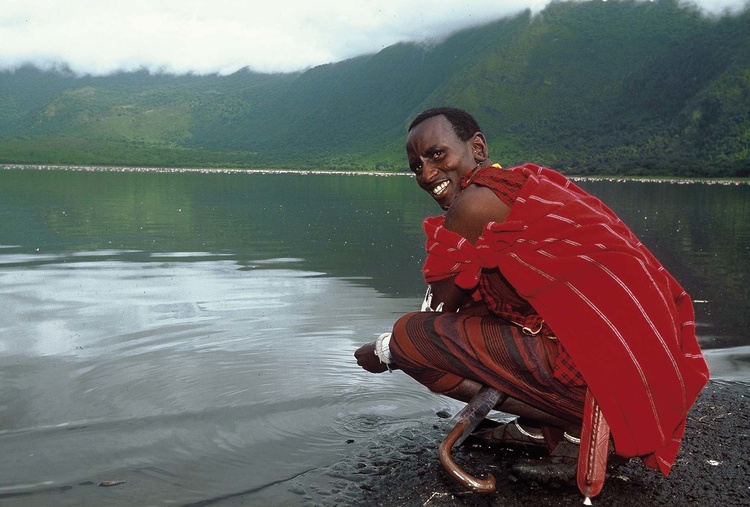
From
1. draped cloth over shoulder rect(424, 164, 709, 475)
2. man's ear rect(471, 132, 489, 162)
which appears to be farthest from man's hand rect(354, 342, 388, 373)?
man's ear rect(471, 132, 489, 162)

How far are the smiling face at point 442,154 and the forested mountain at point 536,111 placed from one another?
82610mm

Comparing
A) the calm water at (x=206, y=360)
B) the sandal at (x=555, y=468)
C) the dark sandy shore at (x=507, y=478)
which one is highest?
the sandal at (x=555, y=468)

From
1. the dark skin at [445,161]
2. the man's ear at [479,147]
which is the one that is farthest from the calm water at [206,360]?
the man's ear at [479,147]

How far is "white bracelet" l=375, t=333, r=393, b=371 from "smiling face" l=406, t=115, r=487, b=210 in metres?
0.76

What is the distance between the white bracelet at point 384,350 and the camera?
3975mm

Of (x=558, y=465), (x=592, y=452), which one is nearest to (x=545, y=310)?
(x=592, y=452)

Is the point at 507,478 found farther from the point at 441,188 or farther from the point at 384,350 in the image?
the point at 441,188

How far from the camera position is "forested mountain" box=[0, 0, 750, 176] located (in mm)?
108688

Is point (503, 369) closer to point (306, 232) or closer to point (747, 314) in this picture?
point (747, 314)

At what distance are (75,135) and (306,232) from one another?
17081 centimetres

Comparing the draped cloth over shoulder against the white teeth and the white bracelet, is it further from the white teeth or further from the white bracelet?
the white bracelet

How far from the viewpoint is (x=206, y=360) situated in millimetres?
6266

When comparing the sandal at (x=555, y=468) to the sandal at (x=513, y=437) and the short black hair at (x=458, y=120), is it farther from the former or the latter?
the short black hair at (x=458, y=120)

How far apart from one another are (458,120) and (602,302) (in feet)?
3.47
